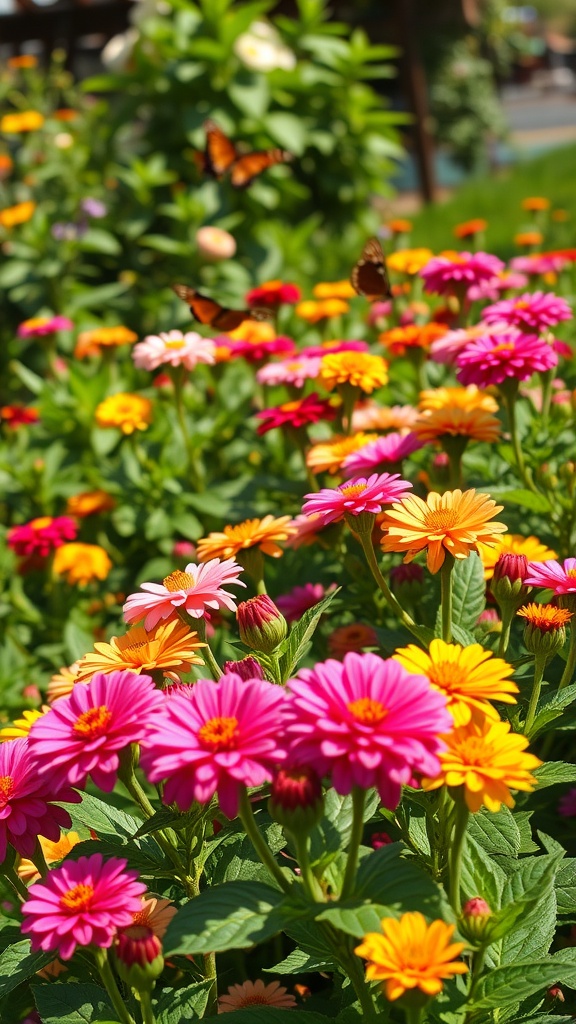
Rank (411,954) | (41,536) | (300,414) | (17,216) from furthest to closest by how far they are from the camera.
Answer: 1. (17,216)
2. (41,536)
3. (300,414)
4. (411,954)

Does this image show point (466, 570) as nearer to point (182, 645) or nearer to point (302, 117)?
point (182, 645)

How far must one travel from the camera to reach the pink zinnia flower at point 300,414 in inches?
61.2

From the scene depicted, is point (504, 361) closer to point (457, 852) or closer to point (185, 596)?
point (185, 596)

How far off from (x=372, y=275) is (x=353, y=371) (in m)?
0.47

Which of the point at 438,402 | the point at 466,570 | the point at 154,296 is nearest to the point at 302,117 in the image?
the point at 154,296

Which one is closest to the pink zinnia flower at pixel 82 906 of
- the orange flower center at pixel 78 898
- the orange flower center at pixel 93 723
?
the orange flower center at pixel 78 898

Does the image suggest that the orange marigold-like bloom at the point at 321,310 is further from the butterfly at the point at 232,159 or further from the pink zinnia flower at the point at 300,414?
the butterfly at the point at 232,159

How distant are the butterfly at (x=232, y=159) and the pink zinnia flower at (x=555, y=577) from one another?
2059 mm

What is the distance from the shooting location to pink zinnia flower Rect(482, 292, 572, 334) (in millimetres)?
1505

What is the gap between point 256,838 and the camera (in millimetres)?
755

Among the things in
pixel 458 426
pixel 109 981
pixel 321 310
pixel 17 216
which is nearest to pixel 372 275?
pixel 321 310

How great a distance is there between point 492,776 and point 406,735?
80 millimetres

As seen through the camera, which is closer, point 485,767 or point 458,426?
point 485,767

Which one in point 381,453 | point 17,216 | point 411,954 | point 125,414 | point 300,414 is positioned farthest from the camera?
point 17,216
